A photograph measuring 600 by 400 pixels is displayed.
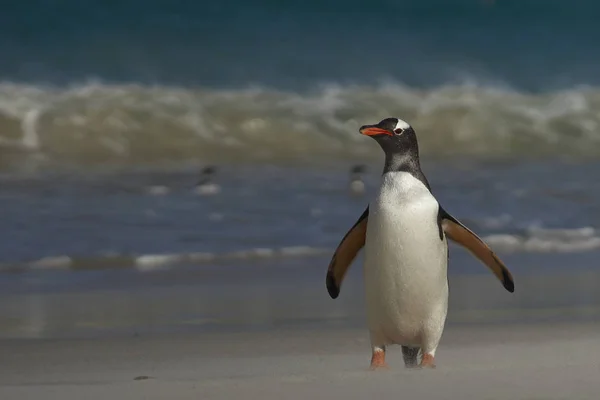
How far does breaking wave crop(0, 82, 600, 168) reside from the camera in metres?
17.4

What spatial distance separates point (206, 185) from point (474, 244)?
29.9 feet

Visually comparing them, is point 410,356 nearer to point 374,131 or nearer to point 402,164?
point 402,164

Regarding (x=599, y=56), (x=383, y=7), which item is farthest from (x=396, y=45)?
(x=599, y=56)

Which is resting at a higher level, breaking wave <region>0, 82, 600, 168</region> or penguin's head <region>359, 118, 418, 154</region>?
breaking wave <region>0, 82, 600, 168</region>

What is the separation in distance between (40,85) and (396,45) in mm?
7844

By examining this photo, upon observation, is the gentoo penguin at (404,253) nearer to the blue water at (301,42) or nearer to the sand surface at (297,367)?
the sand surface at (297,367)

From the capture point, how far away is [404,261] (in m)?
4.20

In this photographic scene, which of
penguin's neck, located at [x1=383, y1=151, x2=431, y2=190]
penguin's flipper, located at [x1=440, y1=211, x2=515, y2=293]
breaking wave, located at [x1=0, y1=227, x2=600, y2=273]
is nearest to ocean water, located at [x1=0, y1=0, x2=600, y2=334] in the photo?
breaking wave, located at [x1=0, y1=227, x2=600, y2=273]

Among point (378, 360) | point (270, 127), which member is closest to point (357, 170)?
point (270, 127)

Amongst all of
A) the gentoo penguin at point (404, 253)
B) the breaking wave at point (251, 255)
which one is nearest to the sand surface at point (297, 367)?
the gentoo penguin at point (404, 253)

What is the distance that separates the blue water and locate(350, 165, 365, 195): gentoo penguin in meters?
7.12

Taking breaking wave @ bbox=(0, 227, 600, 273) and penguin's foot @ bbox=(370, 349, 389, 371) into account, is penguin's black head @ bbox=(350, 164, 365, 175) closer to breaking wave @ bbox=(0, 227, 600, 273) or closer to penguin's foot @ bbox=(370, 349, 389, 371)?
breaking wave @ bbox=(0, 227, 600, 273)

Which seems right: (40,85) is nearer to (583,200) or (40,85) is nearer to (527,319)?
(583,200)

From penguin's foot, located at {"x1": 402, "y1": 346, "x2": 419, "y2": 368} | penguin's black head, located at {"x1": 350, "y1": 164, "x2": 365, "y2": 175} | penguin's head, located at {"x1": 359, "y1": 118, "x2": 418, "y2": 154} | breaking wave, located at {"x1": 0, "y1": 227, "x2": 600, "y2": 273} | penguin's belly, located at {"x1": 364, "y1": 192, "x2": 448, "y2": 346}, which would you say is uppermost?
penguin's black head, located at {"x1": 350, "y1": 164, "x2": 365, "y2": 175}
